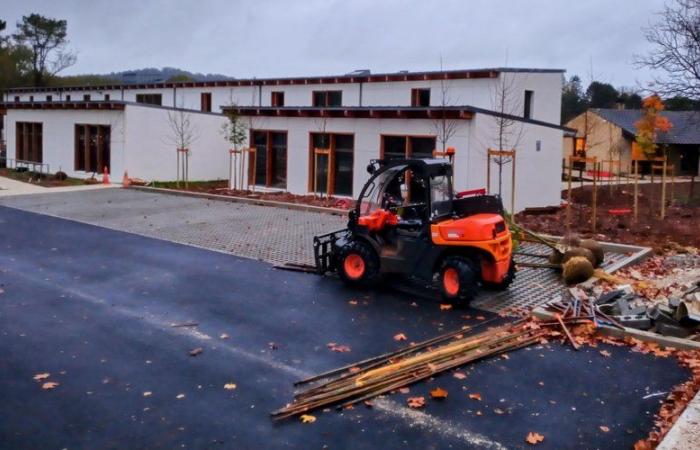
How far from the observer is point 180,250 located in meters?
15.3

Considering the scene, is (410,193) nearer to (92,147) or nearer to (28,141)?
(92,147)

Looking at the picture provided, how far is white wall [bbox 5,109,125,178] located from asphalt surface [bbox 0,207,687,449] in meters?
20.3

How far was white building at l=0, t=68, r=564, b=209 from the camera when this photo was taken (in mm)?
22516

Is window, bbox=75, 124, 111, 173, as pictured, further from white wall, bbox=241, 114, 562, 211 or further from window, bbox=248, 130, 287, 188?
white wall, bbox=241, 114, 562, 211

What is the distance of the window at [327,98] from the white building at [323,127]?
5cm

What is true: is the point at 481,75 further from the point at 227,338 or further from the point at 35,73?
the point at 35,73

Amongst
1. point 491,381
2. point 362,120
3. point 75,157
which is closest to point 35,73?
point 75,157

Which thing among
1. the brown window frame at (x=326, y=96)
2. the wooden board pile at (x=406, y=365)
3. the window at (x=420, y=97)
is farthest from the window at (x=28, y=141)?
the wooden board pile at (x=406, y=365)

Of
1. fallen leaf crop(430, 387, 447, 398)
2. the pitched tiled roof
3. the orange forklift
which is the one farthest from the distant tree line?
fallen leaf crop(430, 387, 447, 398)

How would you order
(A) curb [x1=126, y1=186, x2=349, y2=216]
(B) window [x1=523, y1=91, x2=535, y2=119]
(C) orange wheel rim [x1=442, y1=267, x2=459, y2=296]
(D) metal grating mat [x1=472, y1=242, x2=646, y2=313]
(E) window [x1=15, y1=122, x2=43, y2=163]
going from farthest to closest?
1. (E) window [x1=15, y1=122, x2=43, y2=163]
2. (B) window [x1=523, y1=91, x2=535, y2=119]
3. (A) curb [x1=126, y1=186, x2=349, y2=216]
4. (D) metal grating mat [x1=472, y1=242, x2=646, y2=313]
5. (C) orange wheel rim [x1=442, y1=267, x2=459, y2=296]

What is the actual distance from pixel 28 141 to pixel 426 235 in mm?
34073

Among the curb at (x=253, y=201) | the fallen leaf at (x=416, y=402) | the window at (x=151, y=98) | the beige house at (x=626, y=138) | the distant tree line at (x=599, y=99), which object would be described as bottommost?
the fallen leaf at (x=416, y=402)

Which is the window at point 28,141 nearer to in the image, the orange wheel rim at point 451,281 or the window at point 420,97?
the window at point 420,97

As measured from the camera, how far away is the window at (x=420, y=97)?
1281 inches
